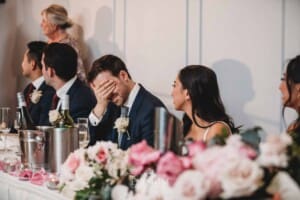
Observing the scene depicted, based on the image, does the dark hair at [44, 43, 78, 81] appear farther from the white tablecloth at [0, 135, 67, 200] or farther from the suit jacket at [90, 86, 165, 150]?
the white tablecloth at [0, 135, 67, 200]

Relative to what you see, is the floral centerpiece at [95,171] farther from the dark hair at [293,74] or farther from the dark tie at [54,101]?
the dark tie at [54,101]

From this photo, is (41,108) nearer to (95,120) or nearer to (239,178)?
(95,120)

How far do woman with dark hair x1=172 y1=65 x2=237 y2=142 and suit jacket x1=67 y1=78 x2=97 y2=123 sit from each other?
0.73 meters

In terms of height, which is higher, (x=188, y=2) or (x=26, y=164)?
(x=188, y=2)

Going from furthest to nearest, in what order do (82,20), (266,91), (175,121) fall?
1. (82,20)
2. (266,91)
3. (175,121)

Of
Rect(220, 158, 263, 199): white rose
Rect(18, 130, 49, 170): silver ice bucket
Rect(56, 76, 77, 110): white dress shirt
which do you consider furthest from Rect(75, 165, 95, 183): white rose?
Rect(56, 76, 77, 110): white dress shirt

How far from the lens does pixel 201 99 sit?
227 cm

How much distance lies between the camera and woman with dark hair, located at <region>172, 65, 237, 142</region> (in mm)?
2252

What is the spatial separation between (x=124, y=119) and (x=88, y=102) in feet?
2.24

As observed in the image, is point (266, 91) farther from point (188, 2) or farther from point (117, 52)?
point (117, 52)

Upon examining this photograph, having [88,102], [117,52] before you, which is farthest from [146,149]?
[117,52]

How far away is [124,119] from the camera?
7.52 feet

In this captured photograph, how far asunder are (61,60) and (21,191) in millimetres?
1276

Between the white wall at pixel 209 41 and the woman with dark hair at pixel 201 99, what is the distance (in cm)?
69
